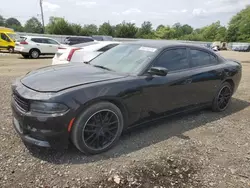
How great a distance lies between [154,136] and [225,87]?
7.47 feet

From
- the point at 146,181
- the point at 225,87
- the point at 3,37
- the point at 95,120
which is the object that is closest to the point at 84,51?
the point at 225,87

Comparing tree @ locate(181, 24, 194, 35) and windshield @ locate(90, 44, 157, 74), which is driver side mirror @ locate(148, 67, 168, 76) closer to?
Answer: windshield @ locate(90, 44, 157, 74)

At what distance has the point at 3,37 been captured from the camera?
19.5 m

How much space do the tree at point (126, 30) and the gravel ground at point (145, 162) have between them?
2017 inches

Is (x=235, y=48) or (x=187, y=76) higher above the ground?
(x=187, y=76)

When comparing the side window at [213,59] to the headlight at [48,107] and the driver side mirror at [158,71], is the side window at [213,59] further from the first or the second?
the headlight at [48,107]

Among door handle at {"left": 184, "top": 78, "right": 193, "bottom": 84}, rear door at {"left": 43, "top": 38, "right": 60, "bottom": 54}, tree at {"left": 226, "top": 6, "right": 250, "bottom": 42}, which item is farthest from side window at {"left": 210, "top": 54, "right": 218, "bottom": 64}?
tree at {"left": 226, "top": 6, "right": 250, "bottom": 42}

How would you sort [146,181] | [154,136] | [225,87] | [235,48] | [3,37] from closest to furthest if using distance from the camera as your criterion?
[146,181] → [154,136] → [225,87] → [3,37] → [235,48]

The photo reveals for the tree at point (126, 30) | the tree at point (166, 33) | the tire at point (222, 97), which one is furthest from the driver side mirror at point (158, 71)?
the tree at point (166, 33)

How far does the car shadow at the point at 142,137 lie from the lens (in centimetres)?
314

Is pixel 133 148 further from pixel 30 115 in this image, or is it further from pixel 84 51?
pixel 84 51

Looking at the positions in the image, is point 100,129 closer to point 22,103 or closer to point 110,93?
point 110,93

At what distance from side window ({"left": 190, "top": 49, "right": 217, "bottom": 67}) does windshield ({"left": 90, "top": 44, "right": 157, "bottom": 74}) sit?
37.5 inches

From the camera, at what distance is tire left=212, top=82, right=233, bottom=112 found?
5.03m
